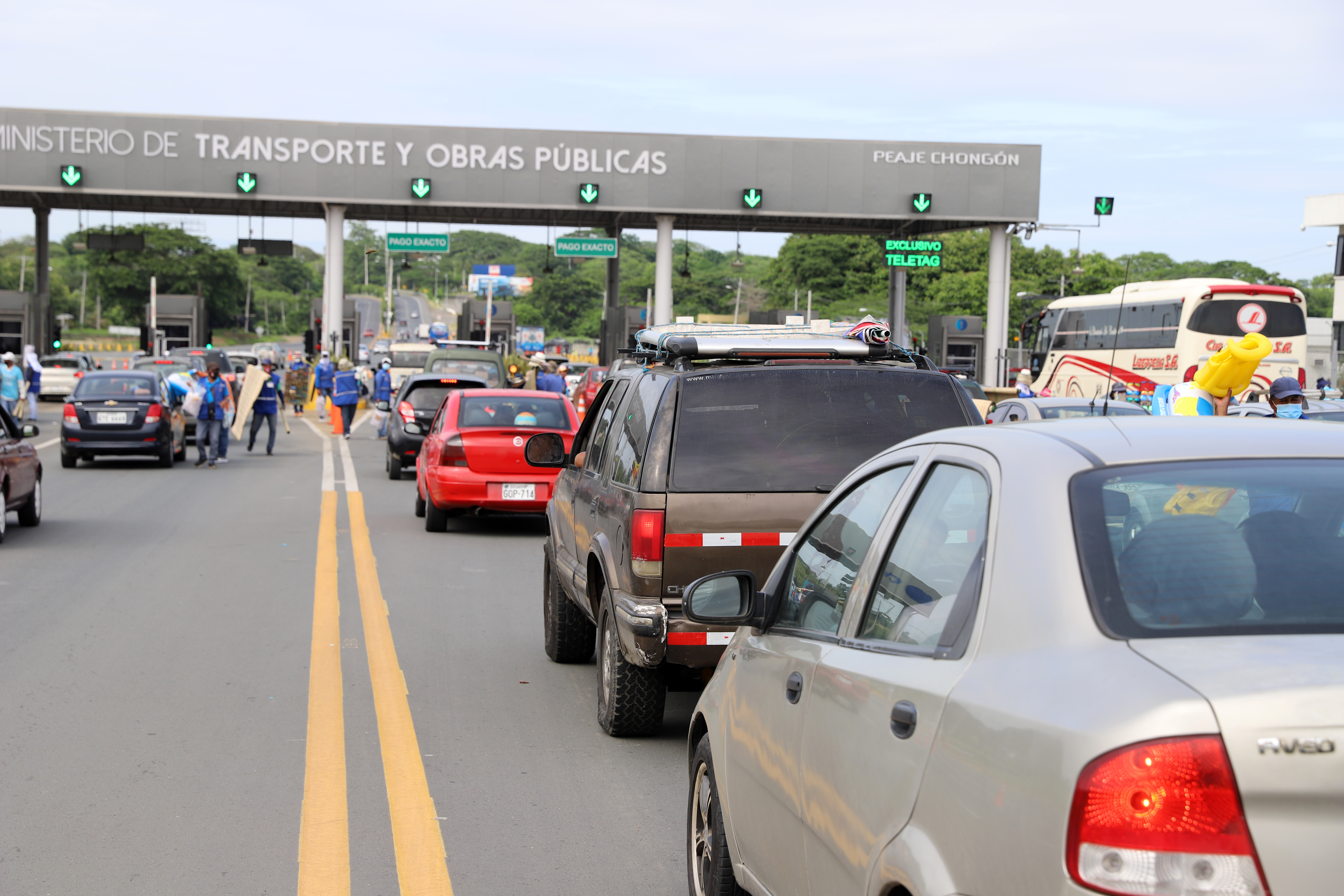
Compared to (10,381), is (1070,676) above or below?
above

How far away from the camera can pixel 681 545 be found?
19.8ft

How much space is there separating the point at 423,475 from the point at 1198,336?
2189 cm

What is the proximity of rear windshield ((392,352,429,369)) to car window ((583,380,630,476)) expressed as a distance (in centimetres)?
3420

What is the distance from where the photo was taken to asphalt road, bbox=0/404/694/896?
4879mm

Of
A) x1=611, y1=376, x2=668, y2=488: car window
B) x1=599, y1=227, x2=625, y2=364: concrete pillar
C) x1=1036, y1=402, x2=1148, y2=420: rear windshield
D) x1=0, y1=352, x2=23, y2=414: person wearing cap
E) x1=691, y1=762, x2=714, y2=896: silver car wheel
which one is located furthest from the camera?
x1=599, y1=227, x2=625, y2=364: concrete pillar

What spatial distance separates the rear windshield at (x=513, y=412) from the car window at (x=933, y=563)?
11726 mm

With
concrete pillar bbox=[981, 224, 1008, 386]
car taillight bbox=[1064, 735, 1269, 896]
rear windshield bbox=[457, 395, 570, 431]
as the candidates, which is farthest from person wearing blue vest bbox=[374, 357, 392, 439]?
car taillight bbox=[1064, 735, 1269, 896]

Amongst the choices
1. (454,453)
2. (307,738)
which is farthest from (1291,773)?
(454,453)

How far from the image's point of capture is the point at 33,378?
33.2 m

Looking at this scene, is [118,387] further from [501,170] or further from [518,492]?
[501,170]

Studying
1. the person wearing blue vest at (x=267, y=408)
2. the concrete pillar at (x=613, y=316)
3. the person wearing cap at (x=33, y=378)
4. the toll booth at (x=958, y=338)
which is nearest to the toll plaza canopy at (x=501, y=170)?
the concrete pillar at (x=613, y=316)

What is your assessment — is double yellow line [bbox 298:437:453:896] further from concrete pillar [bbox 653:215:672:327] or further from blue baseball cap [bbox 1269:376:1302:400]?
concrete pillar [bbox 653:215:672:327]

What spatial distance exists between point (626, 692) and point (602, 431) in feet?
5.44

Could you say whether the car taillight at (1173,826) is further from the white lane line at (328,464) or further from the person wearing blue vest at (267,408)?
the person wearing blue vest at (267,408)
